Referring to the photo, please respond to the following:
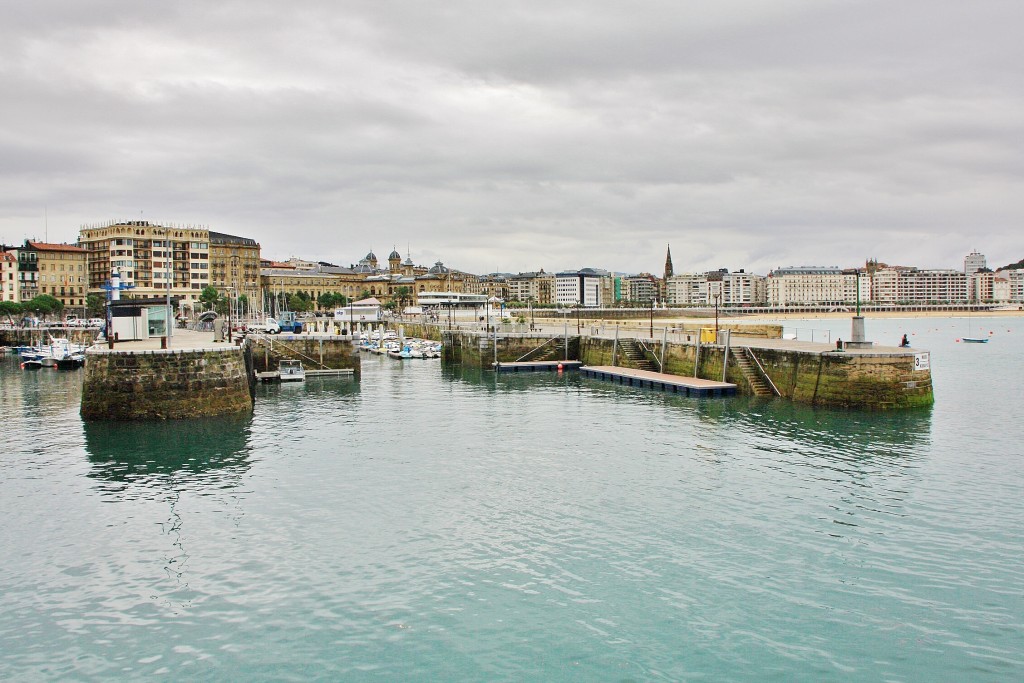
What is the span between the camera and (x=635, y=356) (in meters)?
60.8

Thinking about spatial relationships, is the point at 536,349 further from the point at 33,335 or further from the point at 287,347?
the point at 33,335

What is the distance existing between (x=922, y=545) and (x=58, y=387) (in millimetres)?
55675

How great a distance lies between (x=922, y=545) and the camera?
18.9 meters

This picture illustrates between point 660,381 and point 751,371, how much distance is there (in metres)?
5.88

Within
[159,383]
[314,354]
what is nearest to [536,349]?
[314,354]

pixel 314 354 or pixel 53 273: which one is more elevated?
pixel 53 273

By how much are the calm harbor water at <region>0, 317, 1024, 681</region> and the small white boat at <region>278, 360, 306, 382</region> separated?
22880mm

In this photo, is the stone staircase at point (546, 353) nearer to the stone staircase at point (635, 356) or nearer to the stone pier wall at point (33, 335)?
the stone staircase at point (635, 356)

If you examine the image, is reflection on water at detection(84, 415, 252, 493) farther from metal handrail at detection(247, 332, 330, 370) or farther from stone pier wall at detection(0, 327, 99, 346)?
stone pier wall at detection(0, 327, 99, 346)

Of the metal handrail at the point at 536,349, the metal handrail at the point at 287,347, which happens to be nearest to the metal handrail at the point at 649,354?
the metal handrail at the point at 536,349

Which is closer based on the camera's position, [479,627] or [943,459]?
[479,627]

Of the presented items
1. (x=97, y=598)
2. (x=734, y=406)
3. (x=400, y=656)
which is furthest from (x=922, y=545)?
(x=734, y=406)

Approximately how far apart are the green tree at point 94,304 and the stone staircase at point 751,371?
116m

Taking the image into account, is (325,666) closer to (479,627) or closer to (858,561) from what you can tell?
(479,627)
